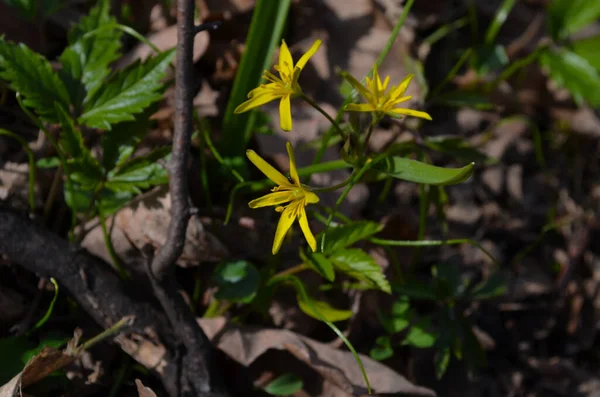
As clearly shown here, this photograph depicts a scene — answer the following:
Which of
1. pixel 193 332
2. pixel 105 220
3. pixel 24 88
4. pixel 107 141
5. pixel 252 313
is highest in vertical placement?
pixel 24 88

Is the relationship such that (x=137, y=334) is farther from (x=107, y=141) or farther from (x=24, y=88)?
(x=24, y=88)

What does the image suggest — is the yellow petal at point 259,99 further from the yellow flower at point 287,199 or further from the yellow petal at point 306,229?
the yellow petal at point 306,229

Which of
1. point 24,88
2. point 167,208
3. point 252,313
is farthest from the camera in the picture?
point 252,313

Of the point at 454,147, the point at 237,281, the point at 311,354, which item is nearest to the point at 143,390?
the point at 237,281

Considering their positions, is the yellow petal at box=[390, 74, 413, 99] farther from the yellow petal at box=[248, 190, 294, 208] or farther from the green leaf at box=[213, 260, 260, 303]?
the green leaf at box=[213, 260, 260, 303]

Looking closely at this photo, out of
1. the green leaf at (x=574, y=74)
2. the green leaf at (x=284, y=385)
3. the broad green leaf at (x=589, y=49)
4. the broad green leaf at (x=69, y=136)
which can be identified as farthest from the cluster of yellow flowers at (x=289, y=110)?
the broad green leaf at (x=589, y=49)

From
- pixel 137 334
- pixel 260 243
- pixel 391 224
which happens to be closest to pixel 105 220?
pixel 137 334
